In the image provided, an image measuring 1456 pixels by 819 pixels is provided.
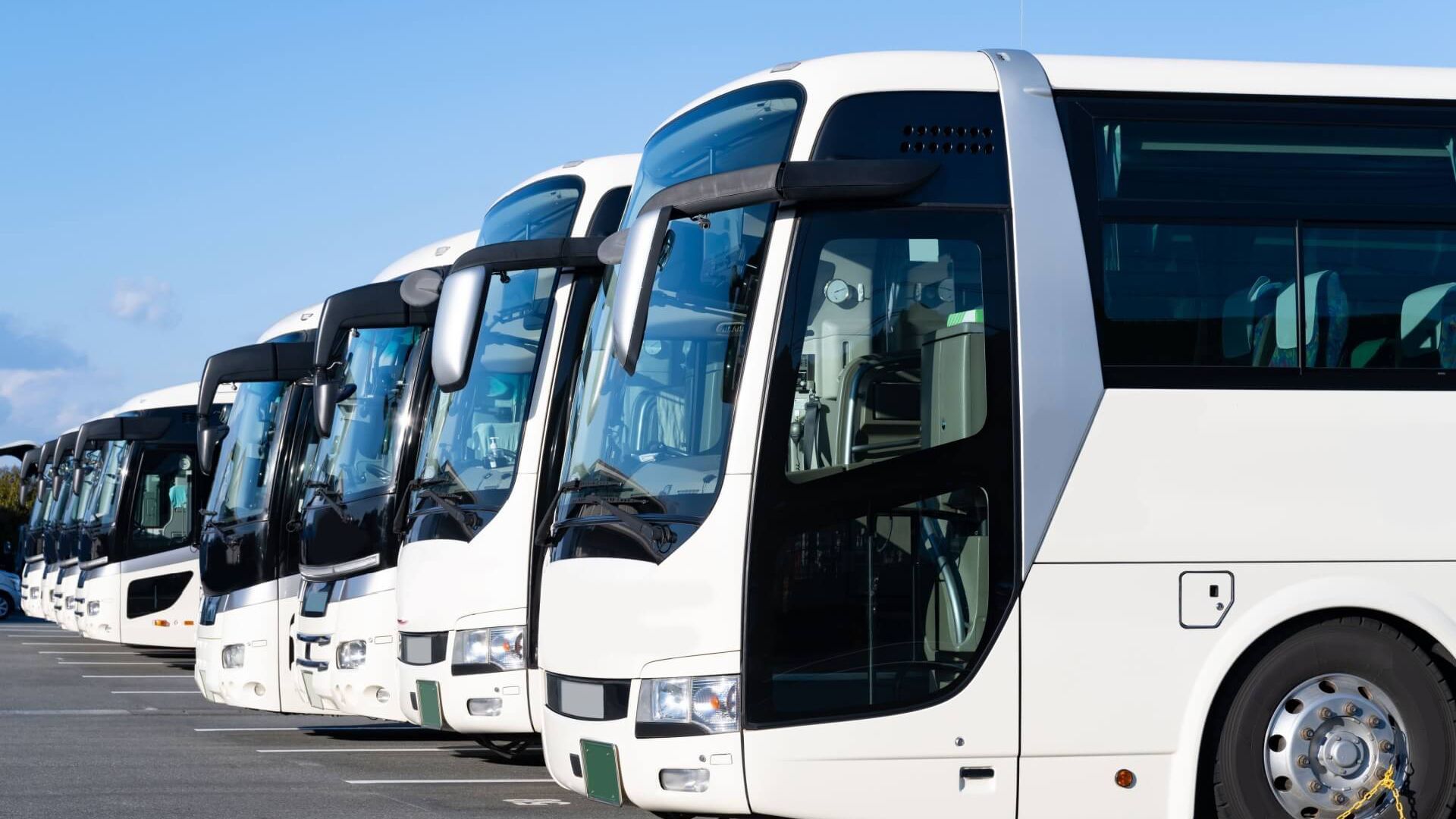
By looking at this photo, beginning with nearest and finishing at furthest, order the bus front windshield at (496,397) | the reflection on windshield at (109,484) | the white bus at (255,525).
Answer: the bus front windshield at (496,397)
the white bus at (255,525)
the reflection on windshield at (109,484)

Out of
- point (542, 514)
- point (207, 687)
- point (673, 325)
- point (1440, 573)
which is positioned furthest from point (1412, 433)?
point (207, 687)

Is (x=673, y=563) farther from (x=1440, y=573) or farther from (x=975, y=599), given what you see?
(x=1440, y=573)

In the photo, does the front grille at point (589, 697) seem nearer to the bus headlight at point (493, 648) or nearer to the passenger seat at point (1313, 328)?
the bus headlight at point (493, 648)

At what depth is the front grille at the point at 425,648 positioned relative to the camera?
1045 cm

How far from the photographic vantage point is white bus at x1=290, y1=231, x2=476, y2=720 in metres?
12.0

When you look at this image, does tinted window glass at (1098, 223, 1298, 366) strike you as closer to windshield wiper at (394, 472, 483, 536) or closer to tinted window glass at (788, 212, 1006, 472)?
tinted window glass at (788, 212, 1006, 472)

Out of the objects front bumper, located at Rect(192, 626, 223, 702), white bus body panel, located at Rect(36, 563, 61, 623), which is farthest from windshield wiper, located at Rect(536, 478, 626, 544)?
white bus body panel, located at Rect(36, 563, 61, 623)

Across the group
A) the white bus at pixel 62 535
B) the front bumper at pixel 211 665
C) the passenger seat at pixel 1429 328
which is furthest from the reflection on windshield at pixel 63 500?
the passenger seat at pixel 1429 328

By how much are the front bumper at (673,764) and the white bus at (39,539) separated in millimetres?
23871

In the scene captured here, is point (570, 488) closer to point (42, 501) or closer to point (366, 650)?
point (366, 650)

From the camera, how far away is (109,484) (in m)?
23.3

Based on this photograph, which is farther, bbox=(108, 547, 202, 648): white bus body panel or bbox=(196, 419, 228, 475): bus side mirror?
bbox=(108, 547, 202, 648): white bus body panel

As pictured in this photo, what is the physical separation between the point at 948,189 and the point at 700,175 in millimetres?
1078

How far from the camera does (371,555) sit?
12.2 m
